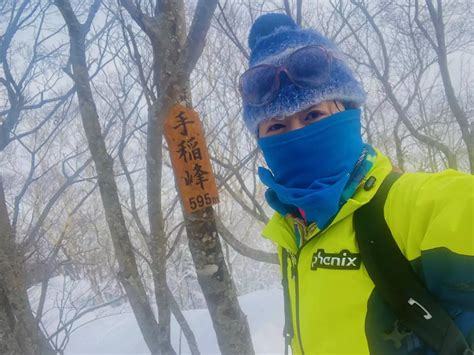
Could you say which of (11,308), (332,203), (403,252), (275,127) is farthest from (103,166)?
(403,252)

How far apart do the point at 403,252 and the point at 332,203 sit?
0.20 m

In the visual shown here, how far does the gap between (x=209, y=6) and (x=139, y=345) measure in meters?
8.06

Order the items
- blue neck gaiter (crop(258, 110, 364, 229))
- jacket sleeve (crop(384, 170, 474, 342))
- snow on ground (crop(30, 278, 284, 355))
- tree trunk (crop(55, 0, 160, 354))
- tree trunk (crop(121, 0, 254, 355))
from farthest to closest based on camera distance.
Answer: snow on ground (crop(30, 278, 284, 355)) < tree trunk (crop(55, 0, 160, 354)) < tree trunk (crop(121, 0, 254, 355)) < blue neck gaiter (crop(258, 110, 364, 229)) < jacket sleeve (crop(384, 170, 474, 342))

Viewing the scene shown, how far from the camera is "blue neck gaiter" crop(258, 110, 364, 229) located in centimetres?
103

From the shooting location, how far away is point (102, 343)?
8984 millimetres

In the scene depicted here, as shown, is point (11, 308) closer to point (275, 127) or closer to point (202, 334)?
point (275, 127)

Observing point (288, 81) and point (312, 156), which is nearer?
point (312, 156)

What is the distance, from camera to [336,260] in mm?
923

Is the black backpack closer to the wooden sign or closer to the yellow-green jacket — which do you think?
the yellow-green jacket

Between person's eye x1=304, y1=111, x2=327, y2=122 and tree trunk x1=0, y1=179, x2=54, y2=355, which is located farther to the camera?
tree trunk x1=0, y1=179, x2=54, y2=355

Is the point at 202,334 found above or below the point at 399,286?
below

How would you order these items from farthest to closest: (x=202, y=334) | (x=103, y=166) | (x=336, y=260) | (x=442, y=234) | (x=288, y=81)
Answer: (x=202, y=334), (x=103, y=166), (x=288, y=81), (x=336, y=260), (x=442, y=234)

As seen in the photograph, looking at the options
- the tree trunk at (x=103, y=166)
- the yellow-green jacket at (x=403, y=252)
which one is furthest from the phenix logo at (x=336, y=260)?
the tree trunk at (x=103, y=166)

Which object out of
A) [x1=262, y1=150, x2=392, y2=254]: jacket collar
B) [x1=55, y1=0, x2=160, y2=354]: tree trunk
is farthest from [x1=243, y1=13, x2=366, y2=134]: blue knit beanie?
[x1=55, y1=0, x2=160, y2=354]: tree trunk
